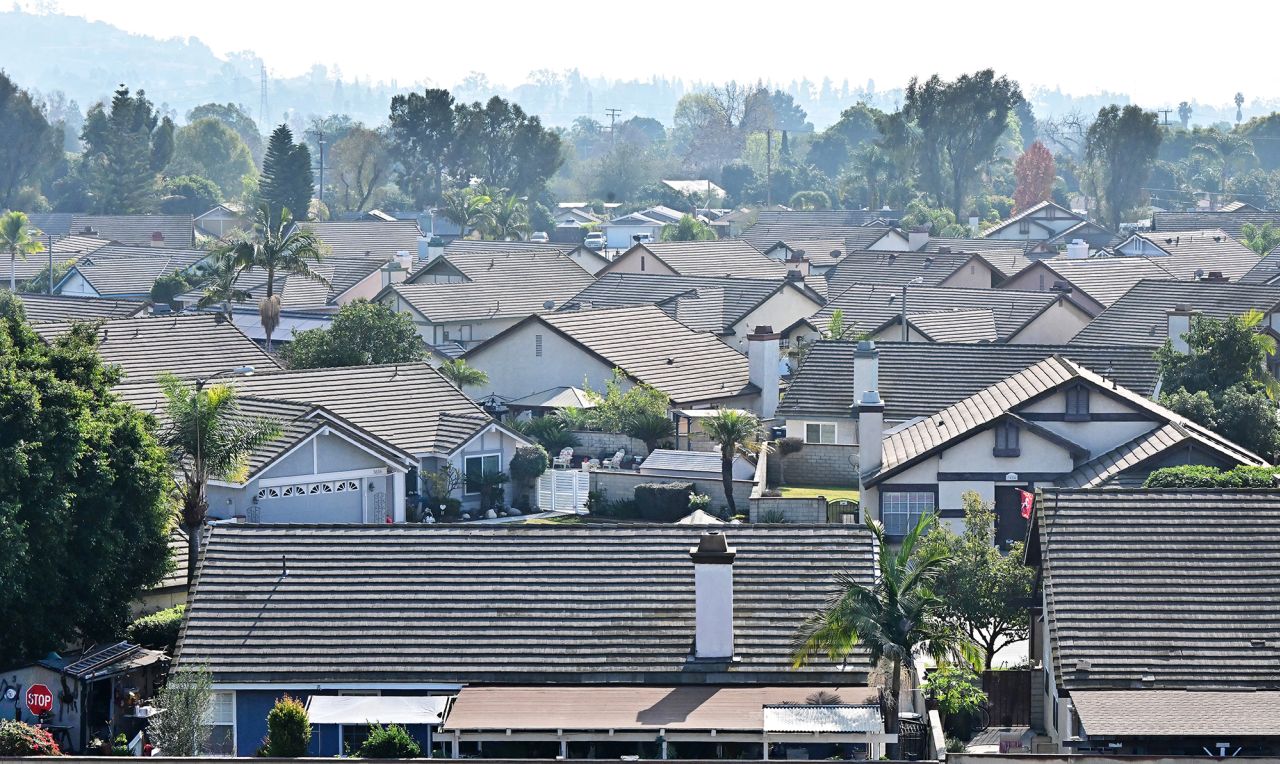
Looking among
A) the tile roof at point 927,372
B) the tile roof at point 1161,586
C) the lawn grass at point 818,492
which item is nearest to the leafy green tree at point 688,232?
the tile roof at point 927,372

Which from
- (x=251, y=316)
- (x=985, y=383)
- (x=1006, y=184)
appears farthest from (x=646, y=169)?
(x=985, y=383)

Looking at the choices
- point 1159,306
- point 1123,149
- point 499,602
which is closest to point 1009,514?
point 499,602

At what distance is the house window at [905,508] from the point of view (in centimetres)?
3900

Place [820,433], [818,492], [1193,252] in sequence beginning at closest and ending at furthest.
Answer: [818,492] < [820,433] < [1193,252]

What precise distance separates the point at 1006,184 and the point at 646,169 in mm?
33700

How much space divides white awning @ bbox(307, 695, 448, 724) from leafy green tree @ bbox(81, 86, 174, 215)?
124582 millimetres

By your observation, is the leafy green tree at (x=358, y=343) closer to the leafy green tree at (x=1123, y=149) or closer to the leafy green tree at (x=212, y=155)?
the leafy green tree at (x=1123, y=149)

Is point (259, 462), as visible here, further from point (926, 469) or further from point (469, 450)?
point (926, 469)

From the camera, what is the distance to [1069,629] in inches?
982

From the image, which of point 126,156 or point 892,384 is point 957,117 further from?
point 892,384

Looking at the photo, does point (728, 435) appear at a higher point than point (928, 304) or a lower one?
lower

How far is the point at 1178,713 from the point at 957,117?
130090mm

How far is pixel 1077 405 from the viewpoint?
39.8 meters

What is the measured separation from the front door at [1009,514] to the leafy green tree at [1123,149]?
346 ft
